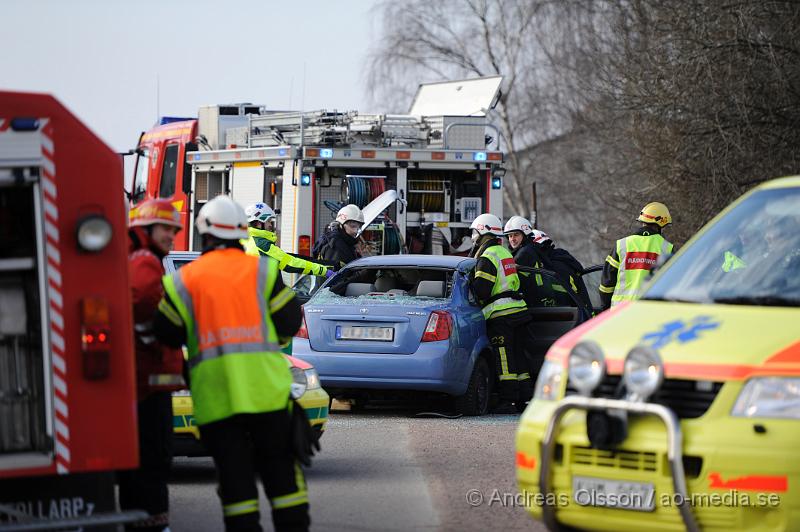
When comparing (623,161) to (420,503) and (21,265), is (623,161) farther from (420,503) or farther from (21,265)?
(21,265)

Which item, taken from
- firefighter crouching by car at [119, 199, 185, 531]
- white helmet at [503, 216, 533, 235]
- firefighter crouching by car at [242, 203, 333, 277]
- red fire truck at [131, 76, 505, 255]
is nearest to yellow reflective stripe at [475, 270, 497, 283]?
firefighter crouching by car at [242, 203, 333, 277]

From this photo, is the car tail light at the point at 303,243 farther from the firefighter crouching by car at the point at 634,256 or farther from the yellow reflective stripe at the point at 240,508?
the yellow reflective stripe at the point at 240,508

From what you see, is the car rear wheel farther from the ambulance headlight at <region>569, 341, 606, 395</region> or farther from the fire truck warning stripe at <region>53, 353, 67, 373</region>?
the fire truck warning stripe at <region>53, 353, 67, 373</region>

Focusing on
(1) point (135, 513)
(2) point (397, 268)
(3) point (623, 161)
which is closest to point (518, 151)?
(3) point (623, 161)

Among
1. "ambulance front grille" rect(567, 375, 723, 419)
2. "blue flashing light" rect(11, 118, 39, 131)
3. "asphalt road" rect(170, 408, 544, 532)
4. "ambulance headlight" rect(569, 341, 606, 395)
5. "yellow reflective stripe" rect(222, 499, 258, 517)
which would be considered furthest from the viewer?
"asphalt road" rect(170, 408, 544, 532)

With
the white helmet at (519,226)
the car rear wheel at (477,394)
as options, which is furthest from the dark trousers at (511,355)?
the white helmet at (519,226)

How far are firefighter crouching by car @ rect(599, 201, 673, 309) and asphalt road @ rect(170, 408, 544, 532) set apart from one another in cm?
152

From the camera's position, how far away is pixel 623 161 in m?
37.8

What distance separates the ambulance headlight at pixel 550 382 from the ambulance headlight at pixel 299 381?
316 centimetres

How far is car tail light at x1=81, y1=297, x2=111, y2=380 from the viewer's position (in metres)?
5.97

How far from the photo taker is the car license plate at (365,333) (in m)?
13.0

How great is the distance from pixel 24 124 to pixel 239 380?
58.1 inches

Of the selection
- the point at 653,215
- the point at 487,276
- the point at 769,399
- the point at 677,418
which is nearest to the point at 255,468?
the point at 677,418

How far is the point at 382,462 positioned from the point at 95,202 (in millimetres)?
5087
